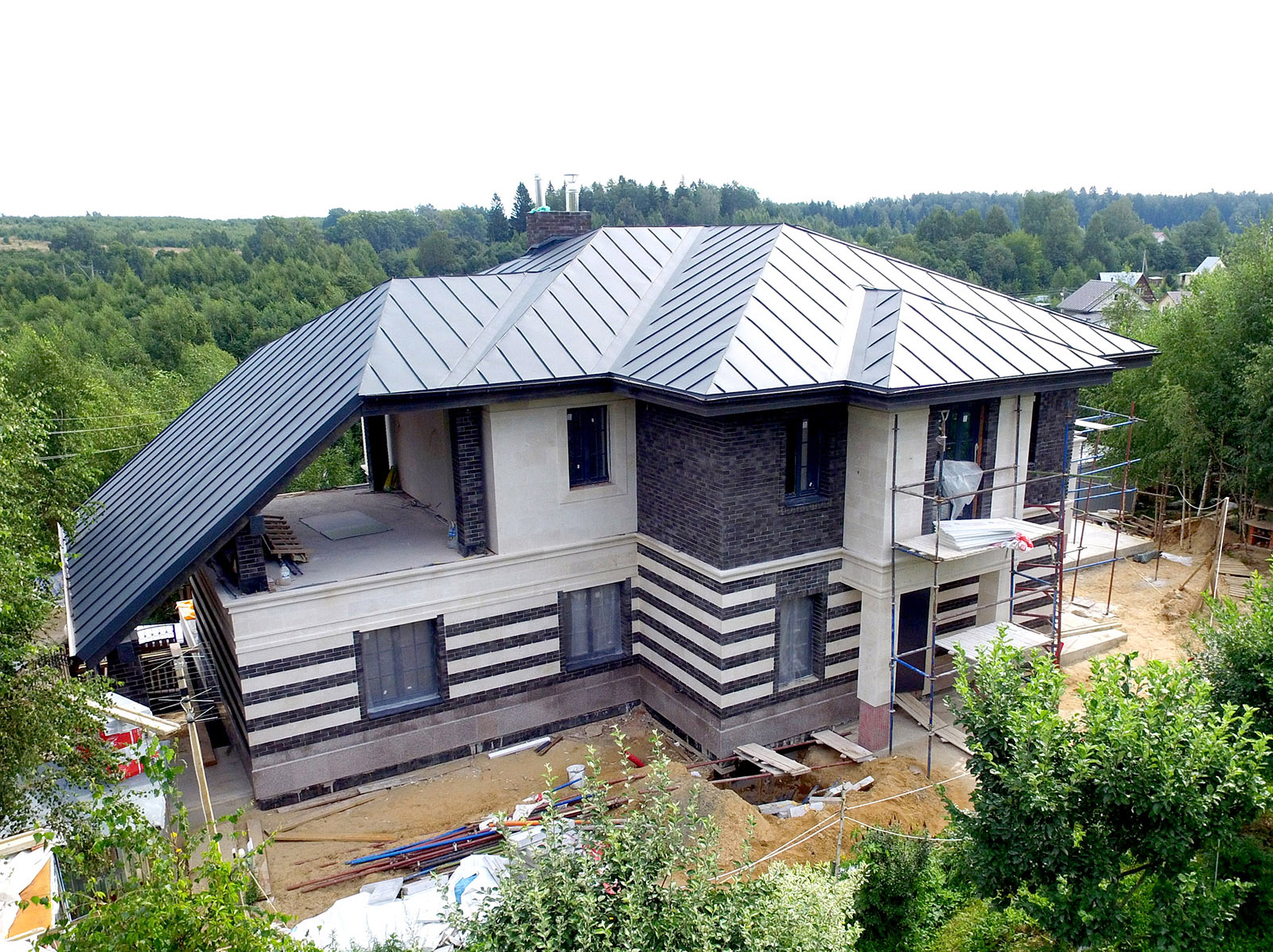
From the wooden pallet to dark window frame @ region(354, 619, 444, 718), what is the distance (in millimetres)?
1843

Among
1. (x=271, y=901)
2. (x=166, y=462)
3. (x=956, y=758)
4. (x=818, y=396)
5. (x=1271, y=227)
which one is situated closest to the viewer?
(x=271, y=901)

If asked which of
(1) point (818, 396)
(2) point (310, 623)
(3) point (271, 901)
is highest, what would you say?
(1) point (818, 396)

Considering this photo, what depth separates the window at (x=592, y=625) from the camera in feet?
54.1

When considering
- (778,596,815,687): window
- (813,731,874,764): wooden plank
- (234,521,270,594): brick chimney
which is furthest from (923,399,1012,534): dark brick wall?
→ (234,521,270,594): brick chimney

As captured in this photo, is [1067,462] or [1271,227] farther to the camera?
[1271,227]

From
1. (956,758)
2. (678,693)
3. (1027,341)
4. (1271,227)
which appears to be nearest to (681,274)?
(1027,341)

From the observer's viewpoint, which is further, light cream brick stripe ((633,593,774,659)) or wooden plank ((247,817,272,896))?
light cream brick stripe ((633,593,774,659))

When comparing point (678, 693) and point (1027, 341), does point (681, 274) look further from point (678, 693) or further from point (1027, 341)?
point (678, 693)

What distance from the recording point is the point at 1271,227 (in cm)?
2647

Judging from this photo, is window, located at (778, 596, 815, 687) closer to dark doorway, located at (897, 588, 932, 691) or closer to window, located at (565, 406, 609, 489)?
dark doorway, located at (897, 588, 932, 691)

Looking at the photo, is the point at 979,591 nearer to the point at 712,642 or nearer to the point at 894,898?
the point at 712,642

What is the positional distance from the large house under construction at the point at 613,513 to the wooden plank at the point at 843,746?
1.18 feet

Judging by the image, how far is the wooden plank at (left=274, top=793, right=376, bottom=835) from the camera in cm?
1388

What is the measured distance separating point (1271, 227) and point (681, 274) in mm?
20345
